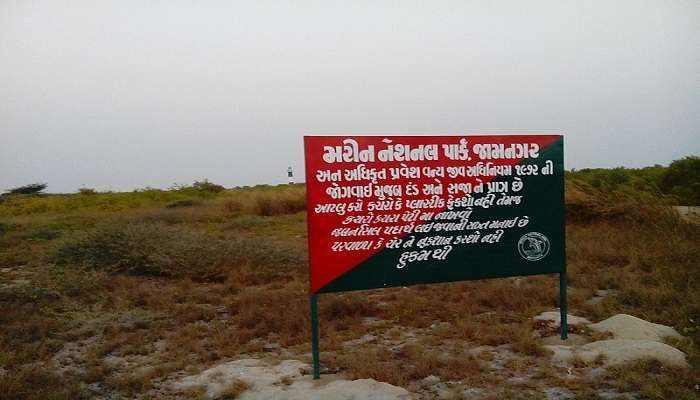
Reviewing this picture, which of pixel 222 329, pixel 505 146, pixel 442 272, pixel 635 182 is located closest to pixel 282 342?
pixel 222 329

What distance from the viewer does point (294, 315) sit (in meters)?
6.03

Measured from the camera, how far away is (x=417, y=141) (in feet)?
15.5

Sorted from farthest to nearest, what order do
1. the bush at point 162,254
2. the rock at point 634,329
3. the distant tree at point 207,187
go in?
the distant tree at point 207,187, the bush at point 162,254, the rock at point 634,329

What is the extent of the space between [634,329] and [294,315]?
3.42 metres

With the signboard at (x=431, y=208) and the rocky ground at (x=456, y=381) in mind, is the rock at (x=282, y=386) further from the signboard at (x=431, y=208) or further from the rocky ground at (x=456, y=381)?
the signboard at (x=431, y=208)

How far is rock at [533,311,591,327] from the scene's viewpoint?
219 inches

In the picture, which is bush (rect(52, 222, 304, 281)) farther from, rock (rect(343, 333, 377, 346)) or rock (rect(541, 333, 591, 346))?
rock (rect(541, 333, 591, 346))

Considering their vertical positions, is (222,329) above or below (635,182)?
below

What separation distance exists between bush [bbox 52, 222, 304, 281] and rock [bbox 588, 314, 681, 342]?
189 inches

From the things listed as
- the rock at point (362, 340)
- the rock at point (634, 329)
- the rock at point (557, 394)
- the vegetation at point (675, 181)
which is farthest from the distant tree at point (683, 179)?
the rock at point (557, 394)

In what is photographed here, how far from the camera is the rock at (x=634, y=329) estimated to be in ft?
16.3

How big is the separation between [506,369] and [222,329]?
9.77ft

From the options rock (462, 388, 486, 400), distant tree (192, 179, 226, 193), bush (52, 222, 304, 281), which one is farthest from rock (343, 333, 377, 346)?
distant tree (192, 179, 226, 193)

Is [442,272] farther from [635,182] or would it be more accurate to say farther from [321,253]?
[635,182]
